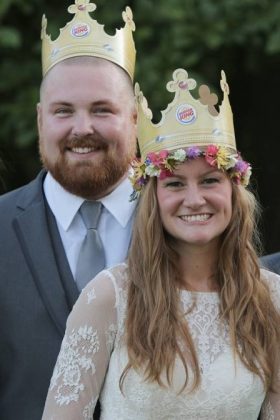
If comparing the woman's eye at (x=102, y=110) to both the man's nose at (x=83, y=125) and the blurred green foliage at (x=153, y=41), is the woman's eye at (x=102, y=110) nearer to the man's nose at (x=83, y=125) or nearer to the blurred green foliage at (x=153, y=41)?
the man's nose at (x=83, y=125)

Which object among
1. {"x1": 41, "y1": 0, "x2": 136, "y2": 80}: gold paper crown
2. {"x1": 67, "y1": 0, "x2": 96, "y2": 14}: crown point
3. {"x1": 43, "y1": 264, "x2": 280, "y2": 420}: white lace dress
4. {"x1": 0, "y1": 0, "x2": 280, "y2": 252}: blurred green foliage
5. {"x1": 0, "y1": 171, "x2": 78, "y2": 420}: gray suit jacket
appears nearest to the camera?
{"x1": 43, "y1": 264, "x2": 280, "y2": 420}: white lace dress

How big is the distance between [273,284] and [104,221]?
2.62 ft

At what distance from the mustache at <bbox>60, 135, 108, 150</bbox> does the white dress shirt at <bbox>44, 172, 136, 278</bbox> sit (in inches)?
6.5

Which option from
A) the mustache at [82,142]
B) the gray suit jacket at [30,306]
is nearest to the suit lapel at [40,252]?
the gray suit jacket at [30,306]

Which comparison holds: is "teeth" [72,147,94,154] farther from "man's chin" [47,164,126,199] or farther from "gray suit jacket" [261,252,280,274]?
"gray suit jacket" [261,252,280,274]

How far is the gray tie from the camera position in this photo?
4578 millimetres

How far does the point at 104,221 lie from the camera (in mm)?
4727

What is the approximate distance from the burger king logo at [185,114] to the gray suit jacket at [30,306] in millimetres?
709

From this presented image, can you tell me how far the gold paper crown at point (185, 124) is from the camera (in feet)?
13.5

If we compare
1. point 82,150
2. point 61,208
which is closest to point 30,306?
point 61,208

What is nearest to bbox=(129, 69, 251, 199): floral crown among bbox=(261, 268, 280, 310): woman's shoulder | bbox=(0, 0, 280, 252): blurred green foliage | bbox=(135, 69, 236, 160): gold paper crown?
bbox=(135, 69, 236, 160): gold paper crown

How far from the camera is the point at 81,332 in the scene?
391cm

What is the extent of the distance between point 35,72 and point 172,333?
2.89 metres

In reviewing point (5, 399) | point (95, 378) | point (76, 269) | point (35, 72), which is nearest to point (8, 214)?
point (76, 269)
